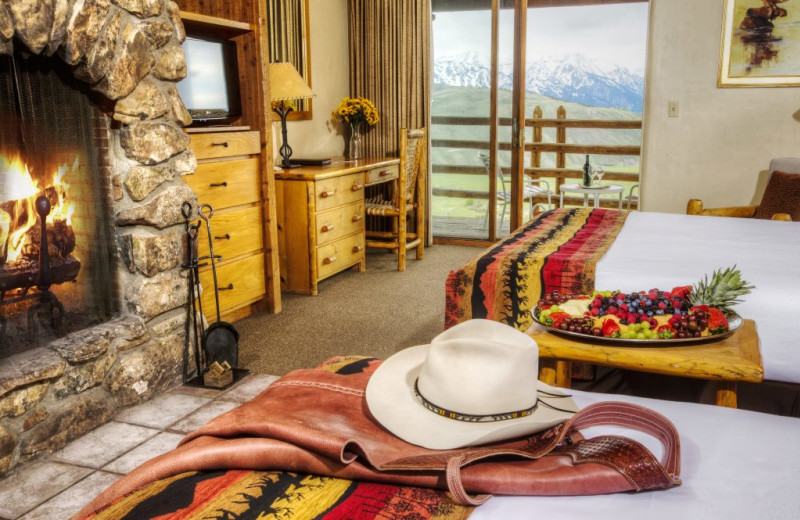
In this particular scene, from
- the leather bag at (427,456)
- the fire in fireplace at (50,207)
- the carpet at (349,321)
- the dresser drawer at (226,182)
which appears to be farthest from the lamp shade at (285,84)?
the leather bag at (427,456)

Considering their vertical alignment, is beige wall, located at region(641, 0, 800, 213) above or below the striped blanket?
above

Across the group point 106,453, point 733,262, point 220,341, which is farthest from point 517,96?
point 106,453

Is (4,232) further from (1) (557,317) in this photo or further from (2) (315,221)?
(2) (315,221)

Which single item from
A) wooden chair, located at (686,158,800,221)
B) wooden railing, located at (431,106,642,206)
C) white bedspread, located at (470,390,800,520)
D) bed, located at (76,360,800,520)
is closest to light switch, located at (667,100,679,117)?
wooden chair, located at (686,158,800,221)

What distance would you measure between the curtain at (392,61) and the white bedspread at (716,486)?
5060 mm

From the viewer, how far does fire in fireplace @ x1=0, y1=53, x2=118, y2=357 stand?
2350 mm

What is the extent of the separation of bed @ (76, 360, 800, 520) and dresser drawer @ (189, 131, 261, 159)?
2563 mm

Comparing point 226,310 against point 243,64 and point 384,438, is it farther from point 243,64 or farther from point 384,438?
point 384,438

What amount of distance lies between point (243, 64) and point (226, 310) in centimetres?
143

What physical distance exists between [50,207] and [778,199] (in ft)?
12.4

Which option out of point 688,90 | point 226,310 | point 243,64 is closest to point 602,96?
point 688,90

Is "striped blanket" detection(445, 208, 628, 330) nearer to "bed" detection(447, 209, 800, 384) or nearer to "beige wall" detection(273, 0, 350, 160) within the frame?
"bed" detection(447, 209, 800, 384)

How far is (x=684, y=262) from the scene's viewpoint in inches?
105

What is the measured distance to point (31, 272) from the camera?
2.46 meters
